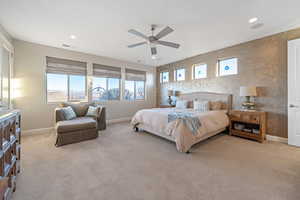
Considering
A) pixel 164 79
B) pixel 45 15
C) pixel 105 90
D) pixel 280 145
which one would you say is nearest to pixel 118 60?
pixel 105 90

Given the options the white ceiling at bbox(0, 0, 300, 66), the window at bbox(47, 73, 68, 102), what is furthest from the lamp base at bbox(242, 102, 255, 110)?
the window at bbox(47, 73, 68, 102)

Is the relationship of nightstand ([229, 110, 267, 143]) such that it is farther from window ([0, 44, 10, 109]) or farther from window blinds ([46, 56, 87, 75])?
window ([0, 44, 10, 109])

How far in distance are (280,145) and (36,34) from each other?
263 inches

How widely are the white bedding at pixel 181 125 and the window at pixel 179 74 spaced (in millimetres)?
2577

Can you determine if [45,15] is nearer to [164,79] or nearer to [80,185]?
[80,185]

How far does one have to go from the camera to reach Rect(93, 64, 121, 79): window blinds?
5008 mm

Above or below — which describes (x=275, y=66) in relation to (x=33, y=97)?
above

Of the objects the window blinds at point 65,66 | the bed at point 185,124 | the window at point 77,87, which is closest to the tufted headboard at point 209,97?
the bed at point 185,124

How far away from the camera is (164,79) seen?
664 centimetres

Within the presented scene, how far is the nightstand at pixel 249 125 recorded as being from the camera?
123 inches

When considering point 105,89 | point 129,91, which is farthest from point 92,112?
point 129,91

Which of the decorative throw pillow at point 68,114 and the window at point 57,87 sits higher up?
the window at point 57,87

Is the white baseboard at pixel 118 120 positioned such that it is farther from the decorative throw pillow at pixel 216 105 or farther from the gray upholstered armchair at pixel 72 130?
the decorative throw pillow at pixel 216 105

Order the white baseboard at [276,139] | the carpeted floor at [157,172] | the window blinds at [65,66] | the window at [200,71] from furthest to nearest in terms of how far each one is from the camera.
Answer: the window at [200,71], the window blinds at [65,66], the white baseboard at [276,139], the carpeted floor at [157,172]
